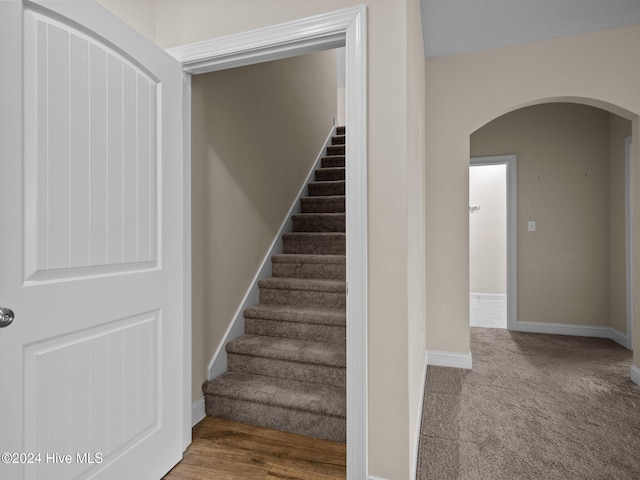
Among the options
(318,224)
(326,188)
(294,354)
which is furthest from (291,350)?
(326,188)

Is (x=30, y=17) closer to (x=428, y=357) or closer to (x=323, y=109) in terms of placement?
(x=428, y=357)

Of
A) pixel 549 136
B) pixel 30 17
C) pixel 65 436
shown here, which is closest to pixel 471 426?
pixel 65 436

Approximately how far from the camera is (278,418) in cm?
196

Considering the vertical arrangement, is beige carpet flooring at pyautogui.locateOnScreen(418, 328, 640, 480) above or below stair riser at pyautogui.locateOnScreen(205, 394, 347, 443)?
below

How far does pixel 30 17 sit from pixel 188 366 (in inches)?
61.3

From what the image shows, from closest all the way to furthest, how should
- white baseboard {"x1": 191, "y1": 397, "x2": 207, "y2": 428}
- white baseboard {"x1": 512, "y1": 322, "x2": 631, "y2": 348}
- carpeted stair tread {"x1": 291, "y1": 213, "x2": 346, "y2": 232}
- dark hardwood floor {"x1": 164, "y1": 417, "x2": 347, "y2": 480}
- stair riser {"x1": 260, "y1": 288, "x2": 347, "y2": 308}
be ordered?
dark hardwood floor {"x1": 164, "y1": 417, "x2": 347, "y2": 480}, white baseboard {"x1": 191, "y1": 397, "x2": 207, "y2": 428}, stair riser {"x1": 260, "y1": 288, "x2": 347, "y2": 308}, carpeted stair tread {"x1": 291, "y1": 213, "x2": 346, "y2": 232}, white baseboard {"x1": 512, "y1": 322, "x2": 631, "y2": 348}

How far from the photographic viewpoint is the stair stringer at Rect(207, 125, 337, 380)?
7.27ft

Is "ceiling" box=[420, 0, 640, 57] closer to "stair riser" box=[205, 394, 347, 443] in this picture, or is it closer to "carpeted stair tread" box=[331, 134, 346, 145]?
"carpeted stair tread" box=[331, 134, 346, 145]

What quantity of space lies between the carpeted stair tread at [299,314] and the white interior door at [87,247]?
31.1 inches

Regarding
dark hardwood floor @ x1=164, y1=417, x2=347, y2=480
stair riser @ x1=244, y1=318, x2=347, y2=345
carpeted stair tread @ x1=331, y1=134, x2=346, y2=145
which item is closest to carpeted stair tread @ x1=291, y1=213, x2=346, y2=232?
stair riser @ x1=244, y1=318, x2=347, y2=345

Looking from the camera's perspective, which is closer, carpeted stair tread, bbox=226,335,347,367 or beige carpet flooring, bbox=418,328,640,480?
beige carpet flooring, bbox=418,328,640,480

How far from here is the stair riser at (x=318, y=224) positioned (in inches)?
128

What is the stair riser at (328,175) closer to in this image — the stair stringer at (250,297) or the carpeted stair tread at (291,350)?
the stair stringer at (250,297)

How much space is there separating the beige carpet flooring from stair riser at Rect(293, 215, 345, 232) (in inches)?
58.4
